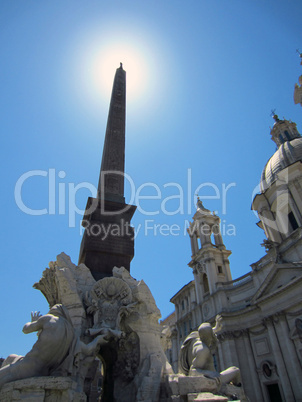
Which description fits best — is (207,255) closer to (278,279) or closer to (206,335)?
(278,279)

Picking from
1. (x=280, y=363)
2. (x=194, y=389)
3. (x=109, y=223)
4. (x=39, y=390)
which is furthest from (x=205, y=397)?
(x=280, y=363)

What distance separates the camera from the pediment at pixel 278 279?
893 inches

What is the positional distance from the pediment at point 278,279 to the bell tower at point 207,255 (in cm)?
586

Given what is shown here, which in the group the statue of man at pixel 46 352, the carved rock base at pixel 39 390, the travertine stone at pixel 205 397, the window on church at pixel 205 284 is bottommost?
the travertine stone at pixel 205 397

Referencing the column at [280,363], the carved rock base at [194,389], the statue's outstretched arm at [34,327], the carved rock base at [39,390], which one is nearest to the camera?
the carved rock base at [39,390]

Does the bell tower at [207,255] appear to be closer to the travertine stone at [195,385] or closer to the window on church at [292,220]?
the window on church at [292,220]

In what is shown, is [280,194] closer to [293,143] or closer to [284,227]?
[284,227]

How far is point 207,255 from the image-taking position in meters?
32.2

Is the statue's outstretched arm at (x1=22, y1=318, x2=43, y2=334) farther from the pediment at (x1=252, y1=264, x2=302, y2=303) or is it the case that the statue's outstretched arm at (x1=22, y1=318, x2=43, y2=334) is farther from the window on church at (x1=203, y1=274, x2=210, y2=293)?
A: the window on church at (x1=203, y1=274, x2=210, y2=293)

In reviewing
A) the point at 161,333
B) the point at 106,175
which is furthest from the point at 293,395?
the point at 106,175

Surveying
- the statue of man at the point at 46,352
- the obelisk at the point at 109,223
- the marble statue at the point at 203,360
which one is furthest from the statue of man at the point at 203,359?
the obelisk at the point at 109,223

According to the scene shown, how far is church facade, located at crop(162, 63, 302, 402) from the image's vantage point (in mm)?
21891

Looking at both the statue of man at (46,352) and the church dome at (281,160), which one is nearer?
the statue of man at (46,352)

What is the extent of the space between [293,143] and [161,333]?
32.6 meters
